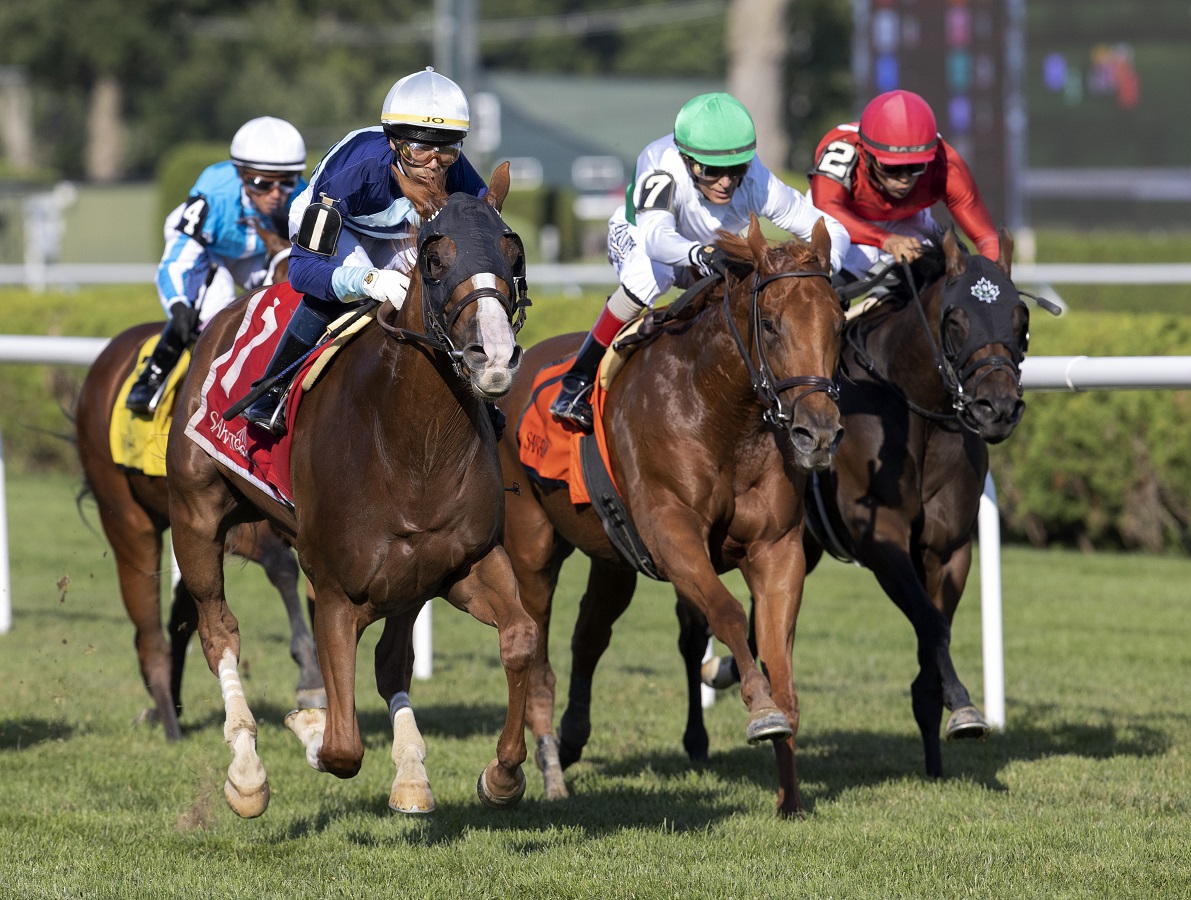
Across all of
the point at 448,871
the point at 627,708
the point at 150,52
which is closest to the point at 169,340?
the point at 627,708

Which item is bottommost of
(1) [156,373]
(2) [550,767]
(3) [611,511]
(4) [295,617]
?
(2) [550,767]

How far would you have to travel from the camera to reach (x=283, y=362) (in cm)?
495

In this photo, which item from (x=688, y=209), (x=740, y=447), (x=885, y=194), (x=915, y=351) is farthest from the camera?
(x=885, y=194)

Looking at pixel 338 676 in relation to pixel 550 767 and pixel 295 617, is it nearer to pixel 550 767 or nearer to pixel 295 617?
pixel 550 767

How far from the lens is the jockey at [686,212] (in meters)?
5.18

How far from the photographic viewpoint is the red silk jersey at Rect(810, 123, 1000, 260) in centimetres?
590

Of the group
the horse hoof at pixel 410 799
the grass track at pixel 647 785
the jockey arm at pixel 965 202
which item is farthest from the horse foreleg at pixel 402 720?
the jockey arm at pixel 965 202

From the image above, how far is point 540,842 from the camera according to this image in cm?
484

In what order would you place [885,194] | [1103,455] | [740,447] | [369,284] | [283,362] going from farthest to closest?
1. [1103,455]
2. [885,194]
3. [740,447]
4. [283,362]
5. [369,284]

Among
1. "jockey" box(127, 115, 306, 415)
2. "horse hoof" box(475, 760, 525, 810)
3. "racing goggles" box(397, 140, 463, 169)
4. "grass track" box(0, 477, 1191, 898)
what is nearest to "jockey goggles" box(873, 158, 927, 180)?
"racing goggles" box(397, 140, 463, 169)

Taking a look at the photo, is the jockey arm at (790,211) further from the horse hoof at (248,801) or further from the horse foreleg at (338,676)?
the horse hoof at (248,801)

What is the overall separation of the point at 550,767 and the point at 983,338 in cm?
198

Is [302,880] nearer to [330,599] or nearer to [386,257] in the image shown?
[330,599]

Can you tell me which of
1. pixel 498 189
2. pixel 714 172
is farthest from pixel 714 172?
pixel 498 189
